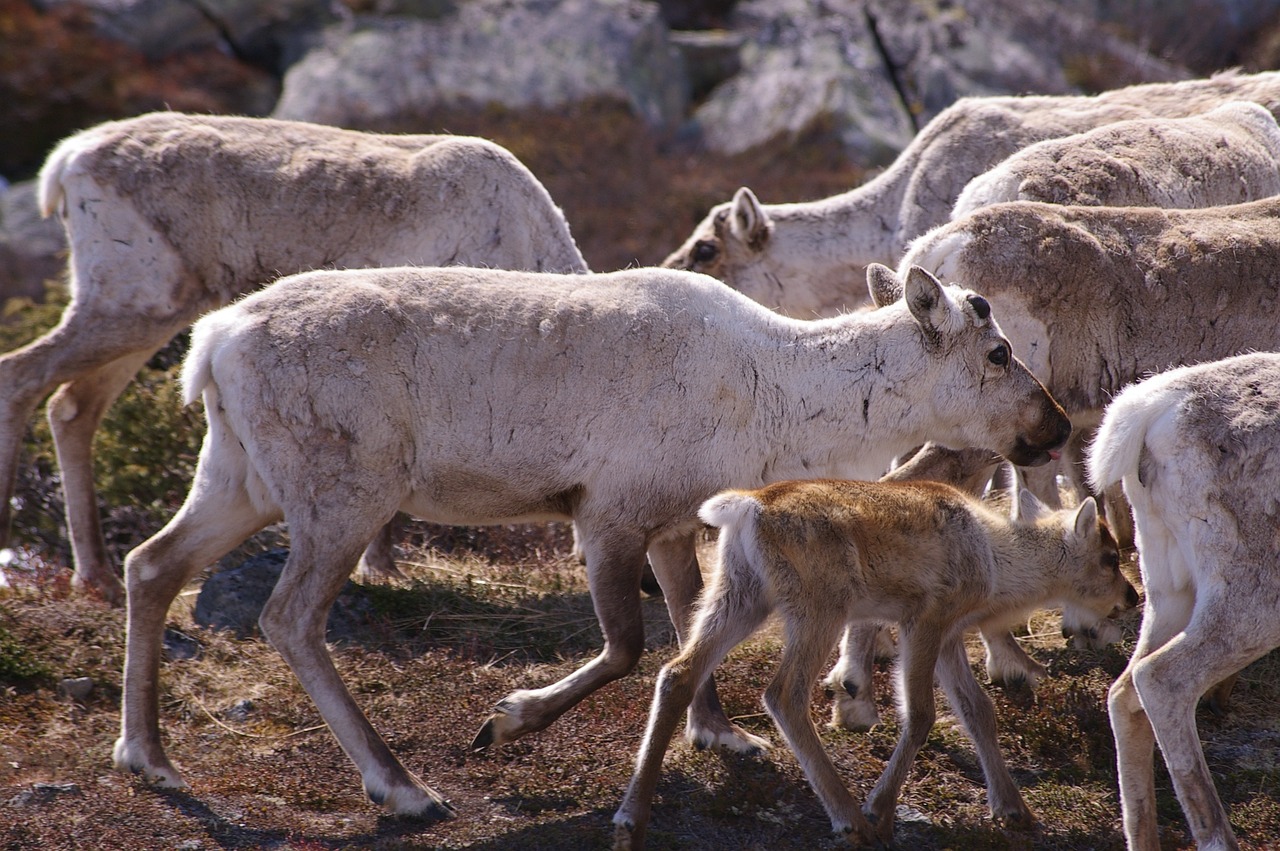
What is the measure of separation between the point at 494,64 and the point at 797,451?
1391cm

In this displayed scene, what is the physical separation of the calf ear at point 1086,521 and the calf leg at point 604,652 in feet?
5.56

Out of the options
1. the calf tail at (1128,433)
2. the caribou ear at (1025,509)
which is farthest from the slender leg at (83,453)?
the calf tail at (1128,433)

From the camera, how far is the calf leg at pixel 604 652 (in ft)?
16.1

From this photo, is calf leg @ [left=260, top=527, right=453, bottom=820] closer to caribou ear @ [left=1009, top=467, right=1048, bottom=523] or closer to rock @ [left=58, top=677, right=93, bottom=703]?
rock @ [left=58, top=677, right=93, bottom=703]

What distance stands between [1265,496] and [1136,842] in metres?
1.17

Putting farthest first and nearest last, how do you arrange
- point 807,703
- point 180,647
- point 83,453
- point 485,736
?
point 83,453 → point 180,647 → point 485,736 → point 807,703

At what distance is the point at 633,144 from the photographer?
16.4 m

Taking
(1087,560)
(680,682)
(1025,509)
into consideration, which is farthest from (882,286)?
(680,682)

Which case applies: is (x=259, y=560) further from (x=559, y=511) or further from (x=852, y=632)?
(x=852, y=632)

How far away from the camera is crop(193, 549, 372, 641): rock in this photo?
21.7 ft

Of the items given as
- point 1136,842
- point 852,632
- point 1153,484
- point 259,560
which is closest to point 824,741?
point 852,632

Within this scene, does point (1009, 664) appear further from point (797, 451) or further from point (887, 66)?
point (887, 66)

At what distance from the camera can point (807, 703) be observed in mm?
4555

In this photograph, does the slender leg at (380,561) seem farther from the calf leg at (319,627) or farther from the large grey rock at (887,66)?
the large grey rock at (887,66)
